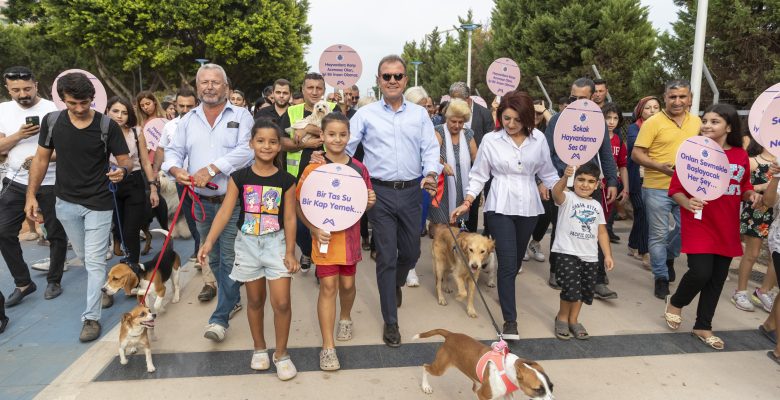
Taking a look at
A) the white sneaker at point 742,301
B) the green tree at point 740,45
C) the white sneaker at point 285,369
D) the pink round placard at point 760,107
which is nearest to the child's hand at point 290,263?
the white sneaker at point 285,369

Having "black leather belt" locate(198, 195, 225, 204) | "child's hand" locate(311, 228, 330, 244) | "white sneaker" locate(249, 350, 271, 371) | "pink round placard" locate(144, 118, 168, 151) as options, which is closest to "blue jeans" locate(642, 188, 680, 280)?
"child's hand" locate(311, 228, 330, 244)

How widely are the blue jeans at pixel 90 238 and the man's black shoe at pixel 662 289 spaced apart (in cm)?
531

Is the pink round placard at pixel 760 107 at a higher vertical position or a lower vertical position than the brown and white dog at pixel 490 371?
higher

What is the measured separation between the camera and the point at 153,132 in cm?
627

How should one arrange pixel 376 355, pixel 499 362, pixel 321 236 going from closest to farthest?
pixel 499 362 → pixel 321 236 → pixel 376 355

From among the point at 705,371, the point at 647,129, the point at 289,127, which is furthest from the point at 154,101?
the point at 705,371

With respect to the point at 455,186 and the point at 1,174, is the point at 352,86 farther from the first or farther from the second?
the point at 1,174

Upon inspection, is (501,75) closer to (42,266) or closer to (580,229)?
(580,229)

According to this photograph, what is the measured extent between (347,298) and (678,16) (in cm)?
1127

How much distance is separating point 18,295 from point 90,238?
1475 millimetres

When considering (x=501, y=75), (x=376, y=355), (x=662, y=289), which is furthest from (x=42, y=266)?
(x=501, y=75)

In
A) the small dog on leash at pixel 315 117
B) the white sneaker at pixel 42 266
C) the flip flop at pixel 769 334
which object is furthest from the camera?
the white sneaker at pixel 42 266

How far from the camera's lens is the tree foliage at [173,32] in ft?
79.6

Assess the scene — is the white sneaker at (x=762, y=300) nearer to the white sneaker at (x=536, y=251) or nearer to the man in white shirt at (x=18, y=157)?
the white sneaker at (x=536, y=251)
